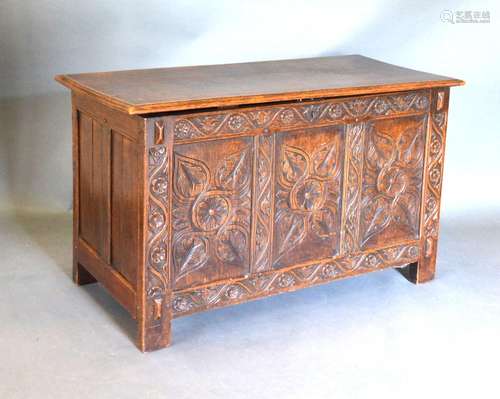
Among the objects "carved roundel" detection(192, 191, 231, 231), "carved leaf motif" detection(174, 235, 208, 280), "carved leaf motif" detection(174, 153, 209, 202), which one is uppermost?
"carved leaf motif" detection(174, 153, 209, 202)

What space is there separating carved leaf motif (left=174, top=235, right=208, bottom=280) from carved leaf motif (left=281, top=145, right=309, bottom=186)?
39 cm

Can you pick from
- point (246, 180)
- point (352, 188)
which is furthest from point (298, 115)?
point (352, 188)

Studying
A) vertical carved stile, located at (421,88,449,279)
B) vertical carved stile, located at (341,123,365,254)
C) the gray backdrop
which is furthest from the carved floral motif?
the gray backdrop

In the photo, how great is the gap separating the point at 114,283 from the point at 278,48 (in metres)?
1.71

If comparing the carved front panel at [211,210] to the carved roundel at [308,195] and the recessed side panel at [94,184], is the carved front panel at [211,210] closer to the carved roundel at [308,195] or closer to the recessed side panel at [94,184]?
the carved roundel at [308,195]

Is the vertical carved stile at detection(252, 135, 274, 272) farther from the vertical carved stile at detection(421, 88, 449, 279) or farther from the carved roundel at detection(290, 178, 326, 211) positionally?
the vertical carved stile at detection(421, 88, 449, 279)

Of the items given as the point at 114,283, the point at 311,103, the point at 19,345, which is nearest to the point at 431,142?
the point at 311,103

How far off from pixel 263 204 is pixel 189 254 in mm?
327

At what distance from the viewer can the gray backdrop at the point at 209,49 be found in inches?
185

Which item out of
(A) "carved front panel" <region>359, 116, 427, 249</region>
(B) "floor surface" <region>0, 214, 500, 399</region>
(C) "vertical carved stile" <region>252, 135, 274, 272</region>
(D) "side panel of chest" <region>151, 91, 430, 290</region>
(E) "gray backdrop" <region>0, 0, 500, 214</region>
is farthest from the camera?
(E) "gray backdrop" <region>0, 0, 500, 214</region>

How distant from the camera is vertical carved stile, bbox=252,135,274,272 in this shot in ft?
11.7

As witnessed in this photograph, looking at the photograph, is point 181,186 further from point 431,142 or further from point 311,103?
point 431,142

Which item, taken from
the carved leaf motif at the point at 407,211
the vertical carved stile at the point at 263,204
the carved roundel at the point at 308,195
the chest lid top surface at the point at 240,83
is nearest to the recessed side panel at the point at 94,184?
the chest lid top surface at the point at 240,83

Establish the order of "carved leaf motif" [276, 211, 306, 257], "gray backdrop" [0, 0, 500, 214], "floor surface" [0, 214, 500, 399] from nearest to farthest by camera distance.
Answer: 1. "floor surface" [0, 214, 500, 399]
2. "carved leaf motif" [276, 211, 306, 257]
3. "gray backdrop" [0, 0, 500, 214]
